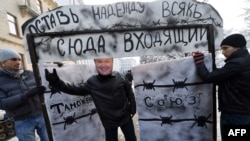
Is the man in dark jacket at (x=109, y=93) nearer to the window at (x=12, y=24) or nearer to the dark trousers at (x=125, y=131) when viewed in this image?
the dark trousers at (x=125, y=131)

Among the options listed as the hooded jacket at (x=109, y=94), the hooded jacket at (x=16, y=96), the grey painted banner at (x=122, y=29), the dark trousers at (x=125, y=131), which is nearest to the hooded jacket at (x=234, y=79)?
the grey painted banner at (x=122, y=29)

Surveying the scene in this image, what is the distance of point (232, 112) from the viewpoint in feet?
7.32

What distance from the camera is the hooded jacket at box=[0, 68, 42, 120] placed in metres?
2.62

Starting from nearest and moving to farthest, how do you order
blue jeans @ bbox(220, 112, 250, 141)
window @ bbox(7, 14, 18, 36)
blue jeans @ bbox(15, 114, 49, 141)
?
Result: 1. blue jeans @ bbox(220, 112, 250, 141)
2. blue jeans @ bbox(15, 114, 49, 141)
3. window @ bbox(7, 14, 18, 36)

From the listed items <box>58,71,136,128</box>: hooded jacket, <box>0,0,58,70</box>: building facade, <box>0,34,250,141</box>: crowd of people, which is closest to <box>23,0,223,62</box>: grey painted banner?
<box>0,34,250,141</box>: crowd of people

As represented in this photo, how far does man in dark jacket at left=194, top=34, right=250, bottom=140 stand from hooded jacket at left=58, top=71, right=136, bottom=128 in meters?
0.93

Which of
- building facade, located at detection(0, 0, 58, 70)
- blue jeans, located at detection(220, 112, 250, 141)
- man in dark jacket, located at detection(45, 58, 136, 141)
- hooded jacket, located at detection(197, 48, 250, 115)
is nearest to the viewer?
hooded jacket, located at detection(197, 48, 250, 115)

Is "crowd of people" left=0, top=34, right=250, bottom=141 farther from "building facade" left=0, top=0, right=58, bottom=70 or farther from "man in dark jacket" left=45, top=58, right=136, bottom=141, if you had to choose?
"building facade" left=0, top=0, right=58, bottom=70

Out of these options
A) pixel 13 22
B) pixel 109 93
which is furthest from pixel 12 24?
pixel 109 93

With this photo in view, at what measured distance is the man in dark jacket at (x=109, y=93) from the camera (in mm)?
2439

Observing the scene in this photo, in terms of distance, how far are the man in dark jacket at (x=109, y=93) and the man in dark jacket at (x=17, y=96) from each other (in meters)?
0.76

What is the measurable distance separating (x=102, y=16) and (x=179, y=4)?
84 centimetres

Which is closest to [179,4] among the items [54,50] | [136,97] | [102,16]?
[102,16]

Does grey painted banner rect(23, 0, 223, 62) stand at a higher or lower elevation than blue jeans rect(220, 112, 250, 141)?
higher
